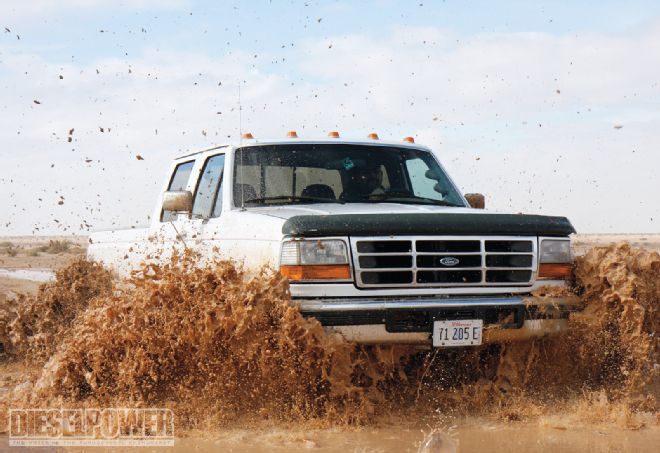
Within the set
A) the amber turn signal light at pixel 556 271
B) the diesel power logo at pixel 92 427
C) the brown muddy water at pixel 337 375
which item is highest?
the amber turn signal light at pixel 556 271

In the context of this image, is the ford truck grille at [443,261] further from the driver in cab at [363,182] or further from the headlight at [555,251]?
the driver in cab at [363,182]

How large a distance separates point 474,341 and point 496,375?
0.64 meters

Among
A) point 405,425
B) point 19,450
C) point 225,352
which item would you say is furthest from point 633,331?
point 19,450

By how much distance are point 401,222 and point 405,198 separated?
1.35 m

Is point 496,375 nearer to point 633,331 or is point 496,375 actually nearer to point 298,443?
point 633,331

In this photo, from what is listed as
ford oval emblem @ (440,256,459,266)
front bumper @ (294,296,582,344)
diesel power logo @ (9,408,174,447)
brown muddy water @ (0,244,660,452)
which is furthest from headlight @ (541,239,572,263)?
diesel power logo @ (9,408,174,447)

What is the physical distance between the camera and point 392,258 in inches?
203

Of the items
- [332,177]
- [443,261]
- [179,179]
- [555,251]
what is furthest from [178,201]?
[555,251]

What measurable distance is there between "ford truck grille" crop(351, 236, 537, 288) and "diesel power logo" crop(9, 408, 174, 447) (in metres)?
1.58

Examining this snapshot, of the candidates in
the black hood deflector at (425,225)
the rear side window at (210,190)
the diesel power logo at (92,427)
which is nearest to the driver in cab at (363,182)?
the rear side window at (210,190)

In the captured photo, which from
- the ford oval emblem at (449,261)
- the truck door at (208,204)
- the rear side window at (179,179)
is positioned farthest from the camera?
the rear side window at (179,179)

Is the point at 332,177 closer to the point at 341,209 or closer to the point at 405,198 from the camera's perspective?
the point at 405,198

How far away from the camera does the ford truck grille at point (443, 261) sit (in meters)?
5.10

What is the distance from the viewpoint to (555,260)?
5617 mm
